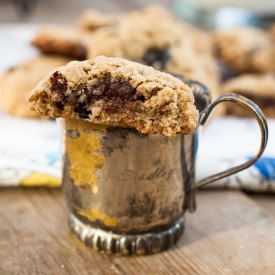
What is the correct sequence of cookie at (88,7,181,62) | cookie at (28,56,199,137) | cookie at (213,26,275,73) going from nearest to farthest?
1. cookie at (28,56,199,137)
2. cookie at (88,7,181,62)
3. cookie at (213,26,275,73)

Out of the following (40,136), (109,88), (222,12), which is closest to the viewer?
(109,88)

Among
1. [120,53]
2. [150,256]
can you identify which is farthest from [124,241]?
[120,53]

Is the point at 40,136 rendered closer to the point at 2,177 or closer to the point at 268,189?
the point at 2,177

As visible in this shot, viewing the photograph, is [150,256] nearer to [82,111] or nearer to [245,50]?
[82,111]

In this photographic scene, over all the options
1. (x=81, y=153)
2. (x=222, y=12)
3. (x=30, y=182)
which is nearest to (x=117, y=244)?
(x=81, y=153)

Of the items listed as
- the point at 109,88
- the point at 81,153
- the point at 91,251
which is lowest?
the point at 91,251

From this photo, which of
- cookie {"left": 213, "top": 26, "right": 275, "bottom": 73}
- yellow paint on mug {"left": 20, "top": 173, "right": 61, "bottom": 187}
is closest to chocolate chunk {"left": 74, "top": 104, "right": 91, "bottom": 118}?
yellow paint on mug {"left": 20, "top": 173, "right": 61, "bottom": 187}

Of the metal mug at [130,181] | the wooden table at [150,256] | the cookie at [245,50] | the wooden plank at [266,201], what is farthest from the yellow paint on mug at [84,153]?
the cookie at [245,50]

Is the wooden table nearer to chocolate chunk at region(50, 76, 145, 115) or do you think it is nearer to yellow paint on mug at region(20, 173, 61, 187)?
yellow paint on mug at region(20, 173, 61, 187)
